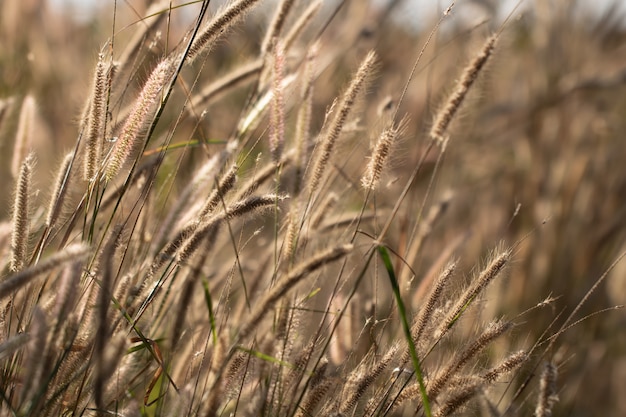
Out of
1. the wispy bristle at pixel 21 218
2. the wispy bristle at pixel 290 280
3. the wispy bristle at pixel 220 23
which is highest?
the wispy bristle at pixel 220 23

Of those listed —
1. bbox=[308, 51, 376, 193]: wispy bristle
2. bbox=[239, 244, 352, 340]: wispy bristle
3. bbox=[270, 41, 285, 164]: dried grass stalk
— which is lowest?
bbox=[239, 244, 352, 340]: wispy bristle

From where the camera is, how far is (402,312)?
125 cm

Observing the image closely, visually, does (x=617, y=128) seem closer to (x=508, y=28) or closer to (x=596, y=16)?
(x=596, y=16)

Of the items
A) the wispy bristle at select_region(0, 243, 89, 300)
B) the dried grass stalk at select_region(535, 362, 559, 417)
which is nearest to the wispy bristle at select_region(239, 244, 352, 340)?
the wispy bristle at select_region(0, 243, 89, 300)

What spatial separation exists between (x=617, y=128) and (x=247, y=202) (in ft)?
10.1

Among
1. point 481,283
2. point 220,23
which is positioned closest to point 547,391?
point 481,283

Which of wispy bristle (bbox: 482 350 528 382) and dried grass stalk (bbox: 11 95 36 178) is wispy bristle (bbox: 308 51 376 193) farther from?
dried grass stalk (bbox: 11 95 36 178)

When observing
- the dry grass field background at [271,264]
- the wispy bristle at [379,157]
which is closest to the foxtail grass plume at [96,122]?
the dry grass field background at [271,264]

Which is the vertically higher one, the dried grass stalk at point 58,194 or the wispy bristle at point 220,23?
the wispy bristle at point 220,23

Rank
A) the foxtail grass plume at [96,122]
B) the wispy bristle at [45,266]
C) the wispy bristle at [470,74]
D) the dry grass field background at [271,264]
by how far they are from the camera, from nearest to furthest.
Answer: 1. the wispy bristle at [45,266]
2. the dry grass field background at [271,264]
3. the foxtail grass plume at [96,122]
4. the wispy bristle at [470,74]

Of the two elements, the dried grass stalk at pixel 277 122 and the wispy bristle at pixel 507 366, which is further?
the dried grass stalk at pixel 277 122

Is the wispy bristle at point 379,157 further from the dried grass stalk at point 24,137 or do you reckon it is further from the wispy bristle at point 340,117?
the dried grass stalk at point 24,137

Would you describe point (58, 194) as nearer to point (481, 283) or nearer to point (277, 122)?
point (277, 122)

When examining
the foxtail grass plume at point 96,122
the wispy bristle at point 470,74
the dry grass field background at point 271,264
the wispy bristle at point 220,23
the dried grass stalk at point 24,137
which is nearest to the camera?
the dry grass field background at point 271,264
